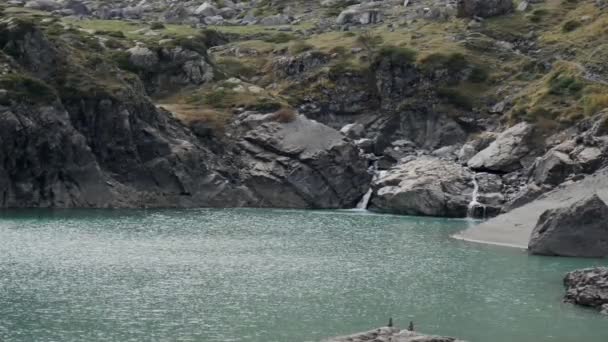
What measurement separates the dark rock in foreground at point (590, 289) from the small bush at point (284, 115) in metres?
89.9

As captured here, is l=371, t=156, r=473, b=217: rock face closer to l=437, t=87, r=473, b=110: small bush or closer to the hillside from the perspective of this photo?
the hillside

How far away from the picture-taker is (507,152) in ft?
506

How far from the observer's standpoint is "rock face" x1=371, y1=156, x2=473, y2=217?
146m

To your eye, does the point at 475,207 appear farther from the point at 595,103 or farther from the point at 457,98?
the point at 457,98

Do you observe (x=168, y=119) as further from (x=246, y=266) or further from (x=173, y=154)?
(x=246, y=266)

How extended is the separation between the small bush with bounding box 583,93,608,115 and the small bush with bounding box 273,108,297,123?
4789cm

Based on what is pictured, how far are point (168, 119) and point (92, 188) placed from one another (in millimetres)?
22154

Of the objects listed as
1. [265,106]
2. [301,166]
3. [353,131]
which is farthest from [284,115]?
[353,131]

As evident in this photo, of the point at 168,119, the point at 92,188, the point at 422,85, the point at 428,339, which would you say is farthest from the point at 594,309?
the point at 422,85

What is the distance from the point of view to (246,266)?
90.5 metres

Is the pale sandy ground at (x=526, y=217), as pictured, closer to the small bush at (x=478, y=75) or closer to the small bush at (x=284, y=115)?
the small bush at (x=284, y=115)

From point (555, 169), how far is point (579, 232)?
34.3 m

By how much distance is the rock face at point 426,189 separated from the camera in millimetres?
145500

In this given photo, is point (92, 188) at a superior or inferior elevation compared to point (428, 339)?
inferior
